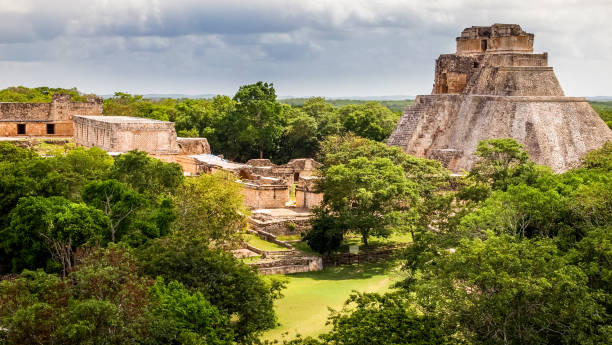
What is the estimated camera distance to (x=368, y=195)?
22422 mm

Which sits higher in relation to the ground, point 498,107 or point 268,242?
point 498,107

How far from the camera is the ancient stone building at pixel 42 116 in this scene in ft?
123

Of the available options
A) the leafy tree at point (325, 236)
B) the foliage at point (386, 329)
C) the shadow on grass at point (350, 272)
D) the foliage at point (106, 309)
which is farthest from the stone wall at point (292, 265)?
the foliage at point (386, 329)

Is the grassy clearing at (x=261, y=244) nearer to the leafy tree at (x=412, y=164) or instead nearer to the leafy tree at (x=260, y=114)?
the leafy tree at (x=412, y=164)

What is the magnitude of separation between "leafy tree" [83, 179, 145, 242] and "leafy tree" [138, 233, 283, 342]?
256 cm

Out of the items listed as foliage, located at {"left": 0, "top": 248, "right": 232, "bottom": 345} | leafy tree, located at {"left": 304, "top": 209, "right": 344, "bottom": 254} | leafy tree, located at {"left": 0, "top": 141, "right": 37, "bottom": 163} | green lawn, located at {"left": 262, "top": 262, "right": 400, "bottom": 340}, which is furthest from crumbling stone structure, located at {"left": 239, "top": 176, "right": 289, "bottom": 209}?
foliage, located at {"left": 0, "top": 248, "right": 232, "bottom": 345}

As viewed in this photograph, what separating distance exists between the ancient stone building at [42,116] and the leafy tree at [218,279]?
25435 millimetres

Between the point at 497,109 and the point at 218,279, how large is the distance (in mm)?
19764

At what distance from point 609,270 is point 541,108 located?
1832 centimetres

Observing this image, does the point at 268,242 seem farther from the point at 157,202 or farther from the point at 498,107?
the point at 498,107

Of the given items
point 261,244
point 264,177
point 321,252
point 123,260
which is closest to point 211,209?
point 261,244

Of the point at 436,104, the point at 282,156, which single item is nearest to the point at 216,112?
the point at 282,156

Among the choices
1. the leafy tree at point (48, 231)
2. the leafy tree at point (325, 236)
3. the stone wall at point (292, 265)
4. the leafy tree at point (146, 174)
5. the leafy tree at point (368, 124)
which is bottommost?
the stone wall at point (292, 265)

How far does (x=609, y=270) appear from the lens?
13.2 m
